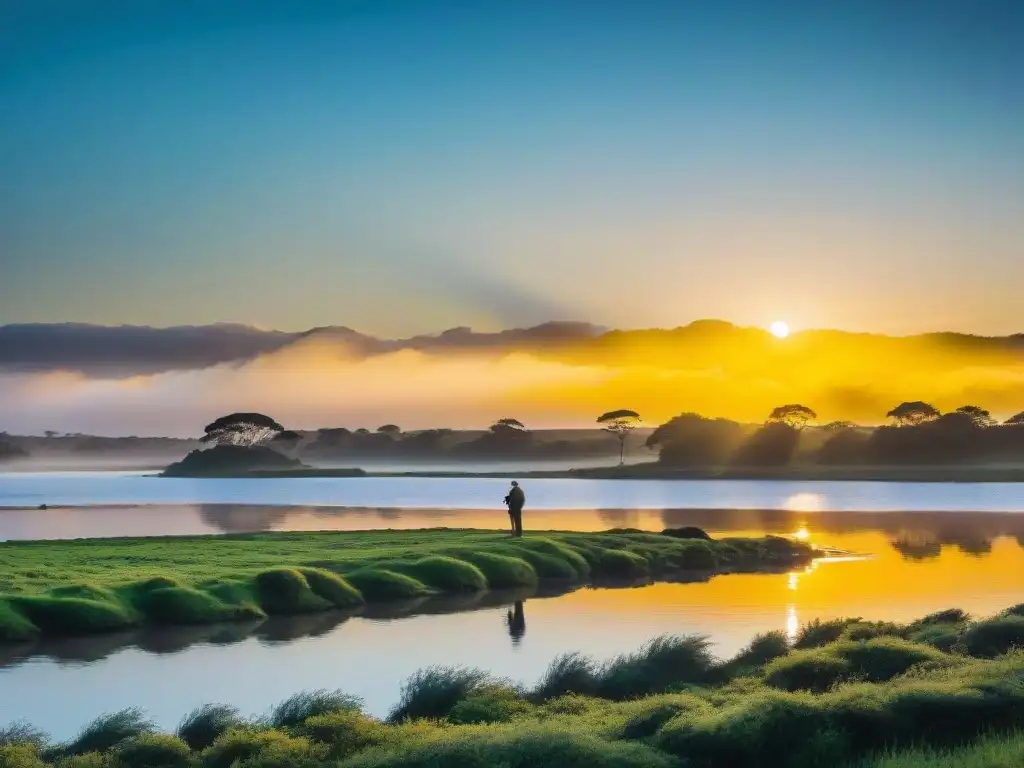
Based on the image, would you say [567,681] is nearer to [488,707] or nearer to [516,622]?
[488,707]

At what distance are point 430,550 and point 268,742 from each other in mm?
32962

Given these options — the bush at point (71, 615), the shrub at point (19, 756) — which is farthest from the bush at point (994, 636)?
the bush at point (71, 615)

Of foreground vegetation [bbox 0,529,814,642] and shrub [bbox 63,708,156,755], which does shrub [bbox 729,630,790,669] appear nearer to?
shrub [bbox 63,708,156,755]

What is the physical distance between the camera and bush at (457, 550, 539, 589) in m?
45.5

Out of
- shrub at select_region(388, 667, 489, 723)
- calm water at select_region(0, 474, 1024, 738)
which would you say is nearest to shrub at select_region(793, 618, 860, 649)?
calm water at select_region(0, 474, 1024, 738)

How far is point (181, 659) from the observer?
98.2 feet

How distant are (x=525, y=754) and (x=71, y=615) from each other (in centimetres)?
2360

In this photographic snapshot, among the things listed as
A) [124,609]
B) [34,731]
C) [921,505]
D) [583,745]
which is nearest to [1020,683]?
[583,745]

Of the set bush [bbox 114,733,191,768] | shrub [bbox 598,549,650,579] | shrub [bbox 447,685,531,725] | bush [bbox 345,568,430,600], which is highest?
Result: bush [bbox 114,733,191,768]

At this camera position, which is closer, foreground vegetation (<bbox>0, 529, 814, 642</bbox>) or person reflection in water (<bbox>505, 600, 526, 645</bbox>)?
person reflection in water (<bbox>505, 600, 526, 645</bbox>)

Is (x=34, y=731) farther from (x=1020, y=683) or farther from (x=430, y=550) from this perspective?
(x=430, y=550)

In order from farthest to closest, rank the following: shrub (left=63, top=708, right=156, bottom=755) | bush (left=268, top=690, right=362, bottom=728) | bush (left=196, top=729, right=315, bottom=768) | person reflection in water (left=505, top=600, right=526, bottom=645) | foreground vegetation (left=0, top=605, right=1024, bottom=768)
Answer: person reflection in water (left=505, top=600, right=526, bottom=645)
bush (left=268, top=690, right=362, bottom=728)
shrub (left=63, top=708, right=156, bottom=755)
bush (left=196, top=729, right=315, bottom=768)
foreground vegetation (left=0, top=605, right=1024, bottom=768)

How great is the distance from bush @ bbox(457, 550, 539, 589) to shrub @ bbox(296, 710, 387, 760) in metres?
26.8

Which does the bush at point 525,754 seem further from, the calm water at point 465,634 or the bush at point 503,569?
the bush at point 503,569
